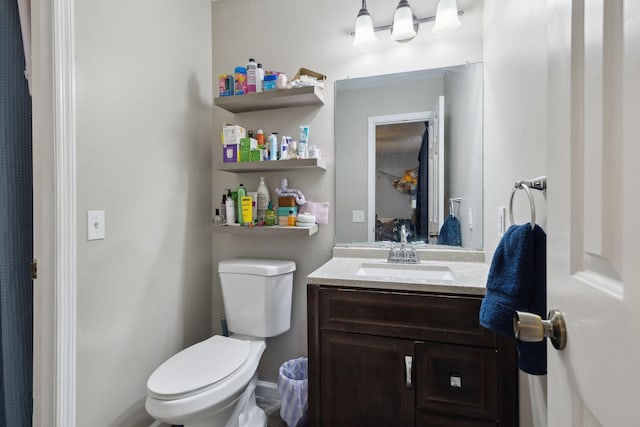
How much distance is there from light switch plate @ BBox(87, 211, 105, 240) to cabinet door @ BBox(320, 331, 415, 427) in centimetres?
106

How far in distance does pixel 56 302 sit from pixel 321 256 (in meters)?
1.23

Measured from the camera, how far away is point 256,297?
1.66 meters

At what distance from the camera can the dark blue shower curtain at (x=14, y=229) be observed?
116cm

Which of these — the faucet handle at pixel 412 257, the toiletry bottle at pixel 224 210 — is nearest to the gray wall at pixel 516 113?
the faucet handle at pixel 412 257

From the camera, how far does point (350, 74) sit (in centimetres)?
176

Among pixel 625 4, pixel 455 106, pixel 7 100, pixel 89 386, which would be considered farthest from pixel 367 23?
pixel 89 386

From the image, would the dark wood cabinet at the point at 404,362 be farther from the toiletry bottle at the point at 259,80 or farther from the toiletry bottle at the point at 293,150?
the toiletry bottle at the point at 259,80

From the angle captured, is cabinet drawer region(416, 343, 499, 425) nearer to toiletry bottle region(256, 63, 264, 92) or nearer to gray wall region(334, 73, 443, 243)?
gray wall region(334, 73, 443, 243)

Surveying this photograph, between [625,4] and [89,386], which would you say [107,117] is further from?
[625,4]

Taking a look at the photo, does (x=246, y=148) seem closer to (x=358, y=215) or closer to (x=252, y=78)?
(x=252, y=78)

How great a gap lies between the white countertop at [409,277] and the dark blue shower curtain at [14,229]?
1.18 m

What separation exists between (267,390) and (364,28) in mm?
2221

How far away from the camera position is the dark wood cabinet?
1104mm

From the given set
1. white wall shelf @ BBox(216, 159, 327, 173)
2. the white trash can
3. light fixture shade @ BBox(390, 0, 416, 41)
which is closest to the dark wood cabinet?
the white trash can
